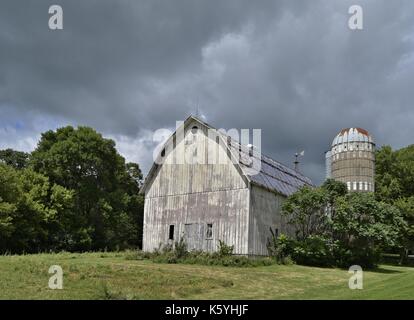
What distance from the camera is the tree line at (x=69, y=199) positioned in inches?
1532

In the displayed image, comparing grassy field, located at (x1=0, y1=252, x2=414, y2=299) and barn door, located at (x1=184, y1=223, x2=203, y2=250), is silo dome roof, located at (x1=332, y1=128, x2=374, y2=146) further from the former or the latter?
grassy field, located at (x1=0, y1=252, x2=414, y2=299)

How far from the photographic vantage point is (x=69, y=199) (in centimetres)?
4288

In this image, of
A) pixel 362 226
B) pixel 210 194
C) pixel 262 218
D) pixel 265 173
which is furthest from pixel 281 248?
pixel 210 194

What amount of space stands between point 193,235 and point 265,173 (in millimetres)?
6398

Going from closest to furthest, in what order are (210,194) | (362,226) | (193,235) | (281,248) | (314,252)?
(362,226) → (314,252) → (281,248) → (210,194) → (193,235)

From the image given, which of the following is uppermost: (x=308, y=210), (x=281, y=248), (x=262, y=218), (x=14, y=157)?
(x=14, y=157)

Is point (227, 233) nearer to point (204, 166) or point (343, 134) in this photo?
point (204, 166)

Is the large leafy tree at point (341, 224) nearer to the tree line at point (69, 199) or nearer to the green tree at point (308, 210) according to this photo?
the green tree at point (308, 210)

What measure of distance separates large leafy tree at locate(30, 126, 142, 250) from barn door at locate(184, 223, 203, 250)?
53.1 feet

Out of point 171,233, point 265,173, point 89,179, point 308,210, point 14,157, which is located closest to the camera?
point 308,210

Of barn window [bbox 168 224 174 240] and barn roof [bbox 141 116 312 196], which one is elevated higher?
barn roof [bbox 141 116 312 196]

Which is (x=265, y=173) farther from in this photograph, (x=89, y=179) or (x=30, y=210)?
Answer: (x=89, y=179)

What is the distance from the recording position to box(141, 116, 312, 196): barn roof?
96.6ft

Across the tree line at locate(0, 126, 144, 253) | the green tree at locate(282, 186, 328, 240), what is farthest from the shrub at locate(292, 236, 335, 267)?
the tree line at locate(0, 126, 144, 253)
